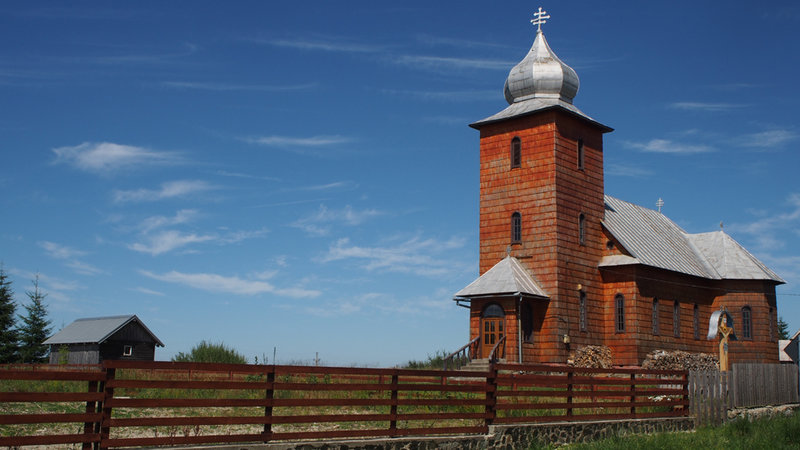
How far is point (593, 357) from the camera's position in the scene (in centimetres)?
3225

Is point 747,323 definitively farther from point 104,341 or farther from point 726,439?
point 104,341

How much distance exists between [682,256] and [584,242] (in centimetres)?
765

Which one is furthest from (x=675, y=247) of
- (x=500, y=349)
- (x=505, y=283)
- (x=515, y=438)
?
(x=515, y=438)

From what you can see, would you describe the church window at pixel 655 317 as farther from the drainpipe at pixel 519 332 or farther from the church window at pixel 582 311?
the drainpipe at pixel 519 332

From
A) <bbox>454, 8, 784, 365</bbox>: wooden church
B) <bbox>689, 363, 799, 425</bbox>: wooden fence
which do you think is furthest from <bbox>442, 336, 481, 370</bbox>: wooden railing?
<bbox>689, 363, 799, 425</bbox>: wooden fence

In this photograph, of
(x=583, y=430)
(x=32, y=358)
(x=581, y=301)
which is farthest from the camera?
(x=32, y=358)

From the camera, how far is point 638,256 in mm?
33125

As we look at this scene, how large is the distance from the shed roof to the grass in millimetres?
33051

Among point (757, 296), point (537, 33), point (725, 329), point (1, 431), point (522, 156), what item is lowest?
point (1, 431)

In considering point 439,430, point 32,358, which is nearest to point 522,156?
point 439,430

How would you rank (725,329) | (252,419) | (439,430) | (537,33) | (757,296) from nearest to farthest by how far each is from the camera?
(252,419) < (439,430) < (725,329) < (537,33) < (757,296)

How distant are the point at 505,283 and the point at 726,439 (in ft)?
51.5

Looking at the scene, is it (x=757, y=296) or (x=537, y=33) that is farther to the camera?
(x=757, y=296)

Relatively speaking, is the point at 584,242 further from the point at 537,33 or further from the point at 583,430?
the point at 583,430
